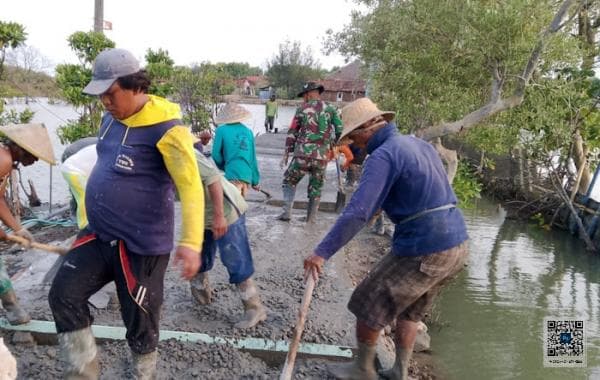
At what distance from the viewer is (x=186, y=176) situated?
2477 millimetres

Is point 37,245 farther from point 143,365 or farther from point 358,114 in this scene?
point 358,114

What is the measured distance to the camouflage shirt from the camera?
6578 millimetres

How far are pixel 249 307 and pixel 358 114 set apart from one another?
172 centimetres

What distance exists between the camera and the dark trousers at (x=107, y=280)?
2.51m

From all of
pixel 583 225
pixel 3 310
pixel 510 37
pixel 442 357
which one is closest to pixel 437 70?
pixel 510 37

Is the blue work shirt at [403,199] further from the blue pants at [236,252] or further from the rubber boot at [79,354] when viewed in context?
the rubber boot at [79,354]

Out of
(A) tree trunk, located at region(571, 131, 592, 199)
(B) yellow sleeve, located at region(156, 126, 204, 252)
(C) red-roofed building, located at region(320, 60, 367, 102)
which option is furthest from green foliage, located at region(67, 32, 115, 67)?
(C) red-roofed building, located at region(320, 60, 367, 102)

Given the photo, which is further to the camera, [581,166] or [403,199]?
[581,166]

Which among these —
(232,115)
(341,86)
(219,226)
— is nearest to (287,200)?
(232,115)

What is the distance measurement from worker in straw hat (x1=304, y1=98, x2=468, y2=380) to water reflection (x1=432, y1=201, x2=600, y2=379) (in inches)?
90.5

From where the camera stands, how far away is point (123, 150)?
2453mm

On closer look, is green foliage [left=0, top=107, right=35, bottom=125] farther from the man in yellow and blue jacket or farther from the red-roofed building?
the red-roofed building

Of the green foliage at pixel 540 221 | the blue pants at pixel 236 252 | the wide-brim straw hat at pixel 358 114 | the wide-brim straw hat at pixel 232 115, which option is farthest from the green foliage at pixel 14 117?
the green foliage at pixel 540 221

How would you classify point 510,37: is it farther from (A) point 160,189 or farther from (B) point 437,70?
(A) point 160,189
